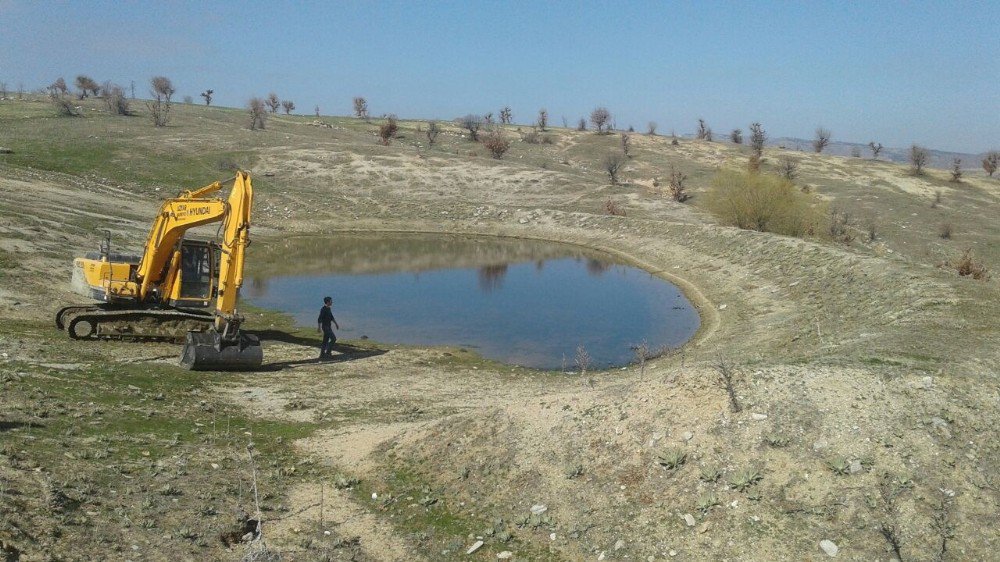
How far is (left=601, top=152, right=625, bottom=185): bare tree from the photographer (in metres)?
69.6

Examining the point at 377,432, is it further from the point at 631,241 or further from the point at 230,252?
the point at 631,241

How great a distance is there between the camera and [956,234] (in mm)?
49938

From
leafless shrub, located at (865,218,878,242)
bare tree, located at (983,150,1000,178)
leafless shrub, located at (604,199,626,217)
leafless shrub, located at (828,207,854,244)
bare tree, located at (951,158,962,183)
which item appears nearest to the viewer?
leafless shrub, located at (828,207,854,244)

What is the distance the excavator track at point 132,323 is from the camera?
2044 cm

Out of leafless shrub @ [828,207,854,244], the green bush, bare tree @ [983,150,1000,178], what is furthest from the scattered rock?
bare tree @ [983,150,1000,178]

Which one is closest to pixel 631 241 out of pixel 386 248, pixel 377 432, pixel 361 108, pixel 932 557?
pixel 386 248

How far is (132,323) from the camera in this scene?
68.8ft

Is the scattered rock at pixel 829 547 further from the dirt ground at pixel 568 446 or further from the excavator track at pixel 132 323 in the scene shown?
the excavator track at pixel 132 323

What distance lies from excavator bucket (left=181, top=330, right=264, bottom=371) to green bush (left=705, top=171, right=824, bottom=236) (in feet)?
114

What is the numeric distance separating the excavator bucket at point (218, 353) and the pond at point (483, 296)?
21.0 feet

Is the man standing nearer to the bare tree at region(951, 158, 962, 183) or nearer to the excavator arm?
the excavator arm

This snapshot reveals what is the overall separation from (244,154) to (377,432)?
60490 mm

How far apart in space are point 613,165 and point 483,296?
131ft

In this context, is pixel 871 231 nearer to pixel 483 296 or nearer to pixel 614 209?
pixel 614 209
